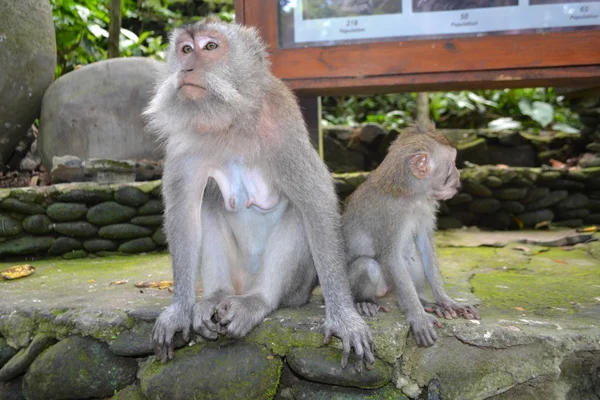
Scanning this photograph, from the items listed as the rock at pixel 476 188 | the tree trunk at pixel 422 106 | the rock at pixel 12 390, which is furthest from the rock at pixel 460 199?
the rock at pixel 12 390

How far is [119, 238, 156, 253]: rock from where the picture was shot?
494 centimetres

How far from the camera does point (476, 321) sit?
2.65 meters

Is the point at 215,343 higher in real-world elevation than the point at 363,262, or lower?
lower

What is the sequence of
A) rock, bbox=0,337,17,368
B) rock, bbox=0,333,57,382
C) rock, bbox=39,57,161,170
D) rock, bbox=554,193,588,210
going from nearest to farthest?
rock, bbox=0,333,57,382
rock, bbox=0,337,17,368
rock, bbox=39,57,161,170
rock, bbox=554,193,588,210

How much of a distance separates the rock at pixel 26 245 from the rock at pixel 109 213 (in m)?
0.40

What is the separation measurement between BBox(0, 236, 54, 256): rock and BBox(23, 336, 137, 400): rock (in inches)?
79.7

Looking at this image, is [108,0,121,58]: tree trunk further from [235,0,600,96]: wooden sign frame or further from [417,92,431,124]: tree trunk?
[417,92,431,124]: tree trunk

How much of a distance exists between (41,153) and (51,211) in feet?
4.12

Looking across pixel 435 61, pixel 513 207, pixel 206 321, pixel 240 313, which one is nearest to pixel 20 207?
pixel 206 321

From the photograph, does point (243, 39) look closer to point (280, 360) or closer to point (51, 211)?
point (280, 360)

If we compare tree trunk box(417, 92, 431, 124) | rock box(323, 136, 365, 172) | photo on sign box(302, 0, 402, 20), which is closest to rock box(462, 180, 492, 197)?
rock box(323, 136, 365, 172)

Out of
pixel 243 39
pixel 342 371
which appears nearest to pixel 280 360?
pixel 342 371

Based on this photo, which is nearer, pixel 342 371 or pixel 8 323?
pixel 342 371

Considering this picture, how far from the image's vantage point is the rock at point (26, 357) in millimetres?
3000
